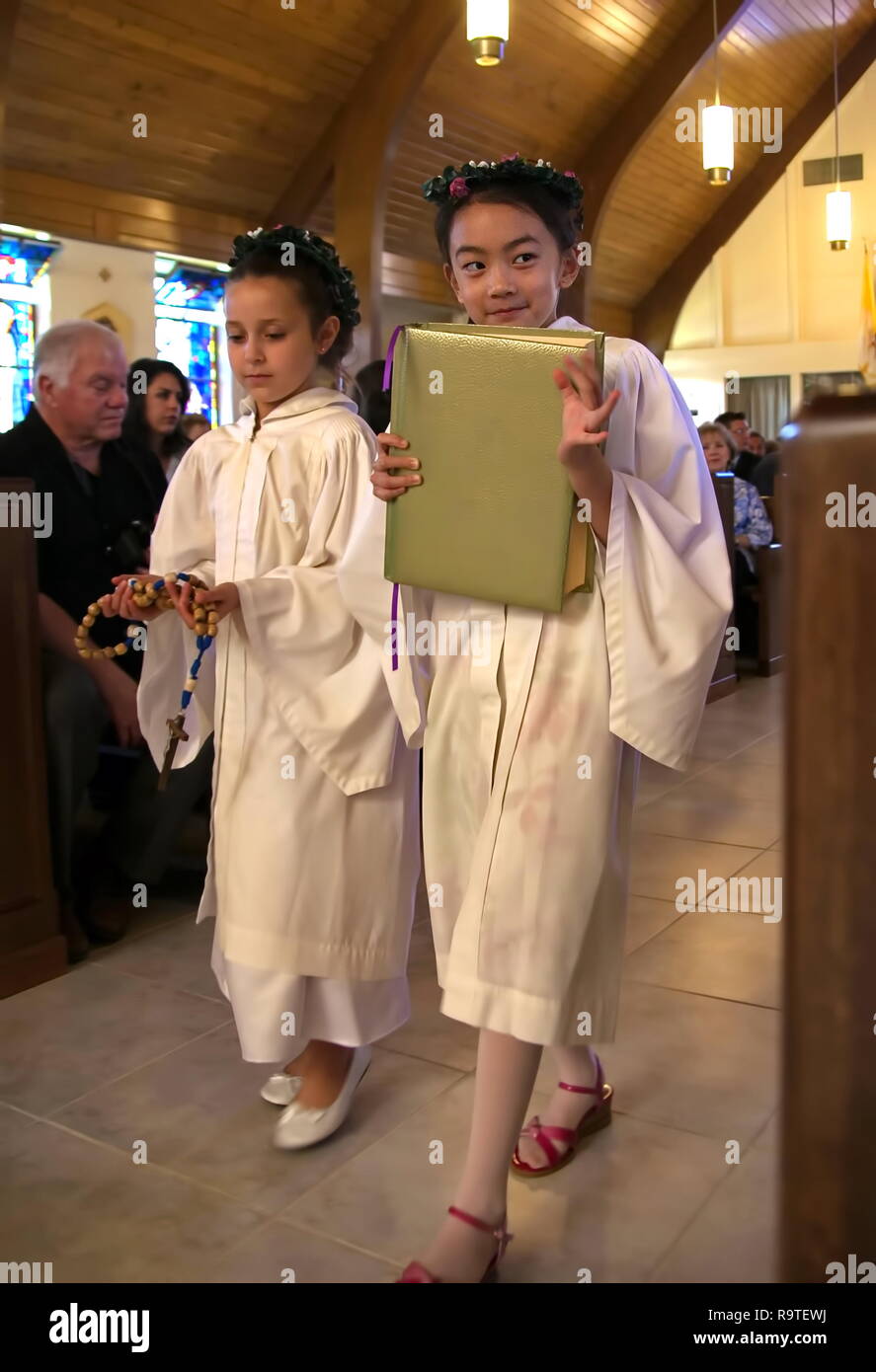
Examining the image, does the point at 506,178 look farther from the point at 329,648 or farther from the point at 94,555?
the point at 94,555

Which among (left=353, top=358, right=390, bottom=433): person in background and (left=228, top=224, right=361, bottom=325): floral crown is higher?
(left=353, top=358, right=390, bottom=433): person in background

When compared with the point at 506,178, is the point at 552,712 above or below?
below

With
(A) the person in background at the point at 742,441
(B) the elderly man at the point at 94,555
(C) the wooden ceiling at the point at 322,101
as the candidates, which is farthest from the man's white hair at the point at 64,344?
(A) the person in background at the point at 742,441

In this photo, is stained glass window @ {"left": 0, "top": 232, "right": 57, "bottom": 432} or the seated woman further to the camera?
stained glass window @ {"left": 0, "top": 232, "right": 57, "bottom": 432}

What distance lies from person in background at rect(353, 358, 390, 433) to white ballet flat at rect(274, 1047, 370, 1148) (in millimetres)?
1813

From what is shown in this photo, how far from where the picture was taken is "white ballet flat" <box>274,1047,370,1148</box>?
6.60 feet

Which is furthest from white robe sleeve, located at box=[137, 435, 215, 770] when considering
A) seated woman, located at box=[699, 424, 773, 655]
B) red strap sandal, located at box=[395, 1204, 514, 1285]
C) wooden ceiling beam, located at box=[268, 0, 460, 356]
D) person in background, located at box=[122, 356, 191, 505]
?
wooden ceiling beam, located at box=[268, 0, 460, 356]

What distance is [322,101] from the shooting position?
7.84 m

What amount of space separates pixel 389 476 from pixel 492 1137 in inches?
34.1

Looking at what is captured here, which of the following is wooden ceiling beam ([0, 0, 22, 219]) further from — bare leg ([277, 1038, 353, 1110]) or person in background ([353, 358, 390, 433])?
bare leg ([277, 1038, 353, 1110])

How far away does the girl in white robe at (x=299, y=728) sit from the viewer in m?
1.99

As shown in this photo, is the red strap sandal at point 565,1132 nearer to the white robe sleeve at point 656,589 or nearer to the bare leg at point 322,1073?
the bare leg at point 322,1073

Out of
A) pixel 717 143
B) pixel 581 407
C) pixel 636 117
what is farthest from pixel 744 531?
pixel 581 407

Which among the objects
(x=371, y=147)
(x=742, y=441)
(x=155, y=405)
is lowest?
(x=155, y=405)
